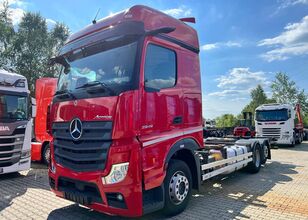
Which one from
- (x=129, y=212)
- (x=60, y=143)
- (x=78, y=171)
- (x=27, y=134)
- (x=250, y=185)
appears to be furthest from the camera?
(x=27, y=134)

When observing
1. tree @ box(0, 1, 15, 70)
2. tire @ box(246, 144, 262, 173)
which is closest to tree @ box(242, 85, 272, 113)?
tree @ box(0, 1, 15, 70)

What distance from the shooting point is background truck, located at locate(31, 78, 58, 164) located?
1105cm

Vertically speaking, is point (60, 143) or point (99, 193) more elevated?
point (60, 143)

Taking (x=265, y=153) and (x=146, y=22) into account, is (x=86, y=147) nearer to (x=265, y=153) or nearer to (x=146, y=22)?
(x=146, y=22)

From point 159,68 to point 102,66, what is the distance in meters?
0.88

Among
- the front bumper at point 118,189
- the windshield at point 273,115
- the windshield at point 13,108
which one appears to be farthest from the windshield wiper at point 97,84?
the windshield at point 273,115

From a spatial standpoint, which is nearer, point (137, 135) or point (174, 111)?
point (137, 135)

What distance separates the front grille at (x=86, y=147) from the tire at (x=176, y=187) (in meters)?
1.16

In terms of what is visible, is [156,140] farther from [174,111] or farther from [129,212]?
[129,212]

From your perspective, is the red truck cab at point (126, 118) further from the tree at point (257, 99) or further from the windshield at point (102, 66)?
the tree at point (257, 99)

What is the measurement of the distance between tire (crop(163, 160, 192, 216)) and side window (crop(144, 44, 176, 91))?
1315 millimetres

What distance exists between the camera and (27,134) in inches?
349

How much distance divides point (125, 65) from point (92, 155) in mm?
1363

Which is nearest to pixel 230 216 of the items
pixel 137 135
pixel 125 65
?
pixel 137 135
